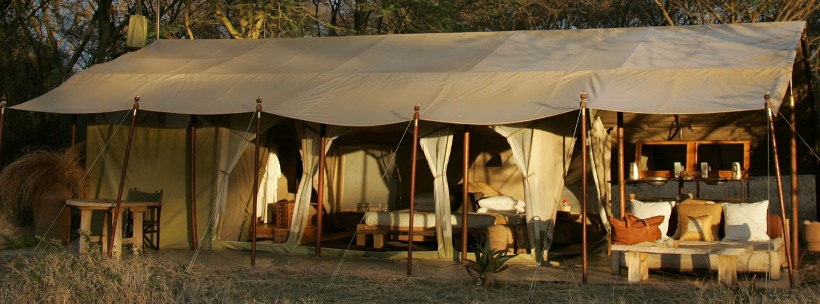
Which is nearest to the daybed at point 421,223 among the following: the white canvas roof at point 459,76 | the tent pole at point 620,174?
the tent pole at point 620,174

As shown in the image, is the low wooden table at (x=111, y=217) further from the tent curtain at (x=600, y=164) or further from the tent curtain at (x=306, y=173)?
the tent curtain at (x=600, y=164)

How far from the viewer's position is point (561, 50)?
938 centimetres

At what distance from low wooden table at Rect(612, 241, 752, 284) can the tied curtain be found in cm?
199

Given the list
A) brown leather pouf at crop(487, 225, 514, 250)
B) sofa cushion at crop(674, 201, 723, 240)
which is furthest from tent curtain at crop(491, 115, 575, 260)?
sofa cushion at crop(674, 201, 723, 240)

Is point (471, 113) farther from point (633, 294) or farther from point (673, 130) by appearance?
point (673, 130)

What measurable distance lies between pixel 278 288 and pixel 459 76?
292cm

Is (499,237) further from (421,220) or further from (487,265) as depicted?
(487,265)

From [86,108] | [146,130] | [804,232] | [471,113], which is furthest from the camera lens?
[146,130]

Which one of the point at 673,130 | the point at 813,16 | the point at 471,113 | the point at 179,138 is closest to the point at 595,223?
the point at 673,130

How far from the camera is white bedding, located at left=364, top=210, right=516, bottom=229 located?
9.52 meters

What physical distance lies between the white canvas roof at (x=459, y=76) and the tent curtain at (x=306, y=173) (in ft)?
1.61

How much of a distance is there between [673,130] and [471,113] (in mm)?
3676

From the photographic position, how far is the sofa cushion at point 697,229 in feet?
26.7

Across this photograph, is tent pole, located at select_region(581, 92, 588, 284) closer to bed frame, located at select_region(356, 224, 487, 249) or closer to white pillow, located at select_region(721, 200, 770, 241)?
white pillow, located at select_region(721, 200, 770, 241)
